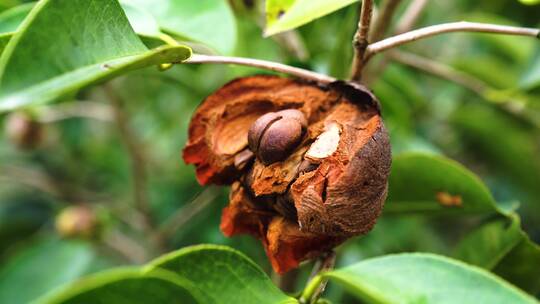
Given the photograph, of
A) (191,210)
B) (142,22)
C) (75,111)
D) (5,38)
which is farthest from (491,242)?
(75,111)

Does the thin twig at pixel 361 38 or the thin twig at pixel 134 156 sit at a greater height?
the thin twig at pixel 361 38

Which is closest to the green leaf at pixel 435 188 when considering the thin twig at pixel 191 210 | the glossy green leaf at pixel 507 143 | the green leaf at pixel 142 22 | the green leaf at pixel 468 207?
the green leaf at pixel 468 207

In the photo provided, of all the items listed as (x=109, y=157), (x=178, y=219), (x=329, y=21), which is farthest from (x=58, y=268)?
(x=329, y=21)

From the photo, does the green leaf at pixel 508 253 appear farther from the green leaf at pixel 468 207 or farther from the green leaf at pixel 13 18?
the green leaf at pixel 13 18

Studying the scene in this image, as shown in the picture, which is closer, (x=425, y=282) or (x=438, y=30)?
(x=425, y=282)

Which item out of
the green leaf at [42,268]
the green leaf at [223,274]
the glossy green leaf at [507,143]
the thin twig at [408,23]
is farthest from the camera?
the glossy green leaf at [507,143]

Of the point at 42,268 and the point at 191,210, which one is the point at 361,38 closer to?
the point at 191,210
